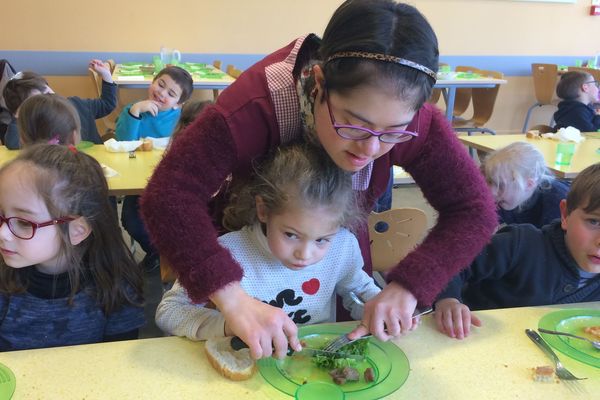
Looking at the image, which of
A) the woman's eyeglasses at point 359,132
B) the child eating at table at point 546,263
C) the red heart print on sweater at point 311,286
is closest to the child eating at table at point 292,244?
the red heart print on sweater at point 311,286

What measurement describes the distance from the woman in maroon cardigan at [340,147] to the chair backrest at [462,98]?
4652 mm

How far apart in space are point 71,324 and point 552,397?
100 cm

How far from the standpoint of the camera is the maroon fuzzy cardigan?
85 cm

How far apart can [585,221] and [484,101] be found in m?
4.06

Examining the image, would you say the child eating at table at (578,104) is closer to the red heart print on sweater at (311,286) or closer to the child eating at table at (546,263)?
the child eating at table at (546,263)

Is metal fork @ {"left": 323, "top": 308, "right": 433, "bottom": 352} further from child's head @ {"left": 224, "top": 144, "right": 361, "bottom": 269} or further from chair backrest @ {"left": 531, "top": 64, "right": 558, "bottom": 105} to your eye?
chair backrest @ {"left": 531, "top": 64, "right": 558, "bottom": 105}

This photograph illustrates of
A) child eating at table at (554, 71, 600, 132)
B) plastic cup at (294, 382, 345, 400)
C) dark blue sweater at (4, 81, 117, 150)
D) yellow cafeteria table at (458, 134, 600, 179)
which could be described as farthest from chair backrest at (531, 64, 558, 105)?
plastic cup at (294, 382, 345, 400)

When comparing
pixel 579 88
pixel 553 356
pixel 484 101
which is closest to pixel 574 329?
pixel 553 356

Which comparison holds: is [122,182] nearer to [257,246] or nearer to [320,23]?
[257,246]

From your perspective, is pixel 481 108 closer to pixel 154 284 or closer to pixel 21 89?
pixel 154 284

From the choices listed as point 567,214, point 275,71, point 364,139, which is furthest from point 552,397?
point 275,71

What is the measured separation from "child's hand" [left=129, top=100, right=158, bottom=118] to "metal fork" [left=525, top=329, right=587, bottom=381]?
254 centimetres

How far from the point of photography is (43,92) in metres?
2.94

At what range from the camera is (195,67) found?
16.0 ft
